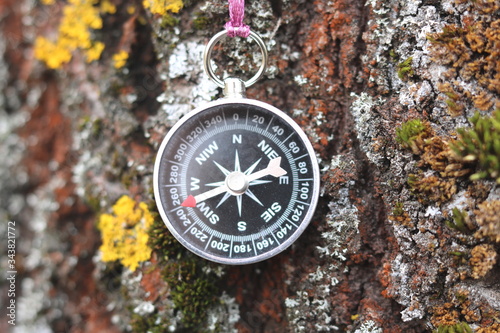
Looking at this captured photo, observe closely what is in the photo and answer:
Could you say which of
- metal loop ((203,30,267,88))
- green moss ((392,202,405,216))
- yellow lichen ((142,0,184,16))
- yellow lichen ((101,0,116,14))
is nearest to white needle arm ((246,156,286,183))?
metal loop ((203,30,267,88))

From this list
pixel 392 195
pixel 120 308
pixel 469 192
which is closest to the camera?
pixel 469 192

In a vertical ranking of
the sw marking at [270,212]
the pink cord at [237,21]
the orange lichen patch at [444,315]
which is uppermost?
the pink cord at [237,21]

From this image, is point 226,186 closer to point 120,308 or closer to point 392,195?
point 392,195

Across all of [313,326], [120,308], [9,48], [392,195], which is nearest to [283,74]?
[392,195]

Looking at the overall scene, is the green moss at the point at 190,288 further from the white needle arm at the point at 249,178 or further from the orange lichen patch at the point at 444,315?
the orange lichen patch at the point at 444,315

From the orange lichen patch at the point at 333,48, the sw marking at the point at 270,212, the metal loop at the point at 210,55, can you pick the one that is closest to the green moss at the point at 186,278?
the sw marking at the point at 270,212
